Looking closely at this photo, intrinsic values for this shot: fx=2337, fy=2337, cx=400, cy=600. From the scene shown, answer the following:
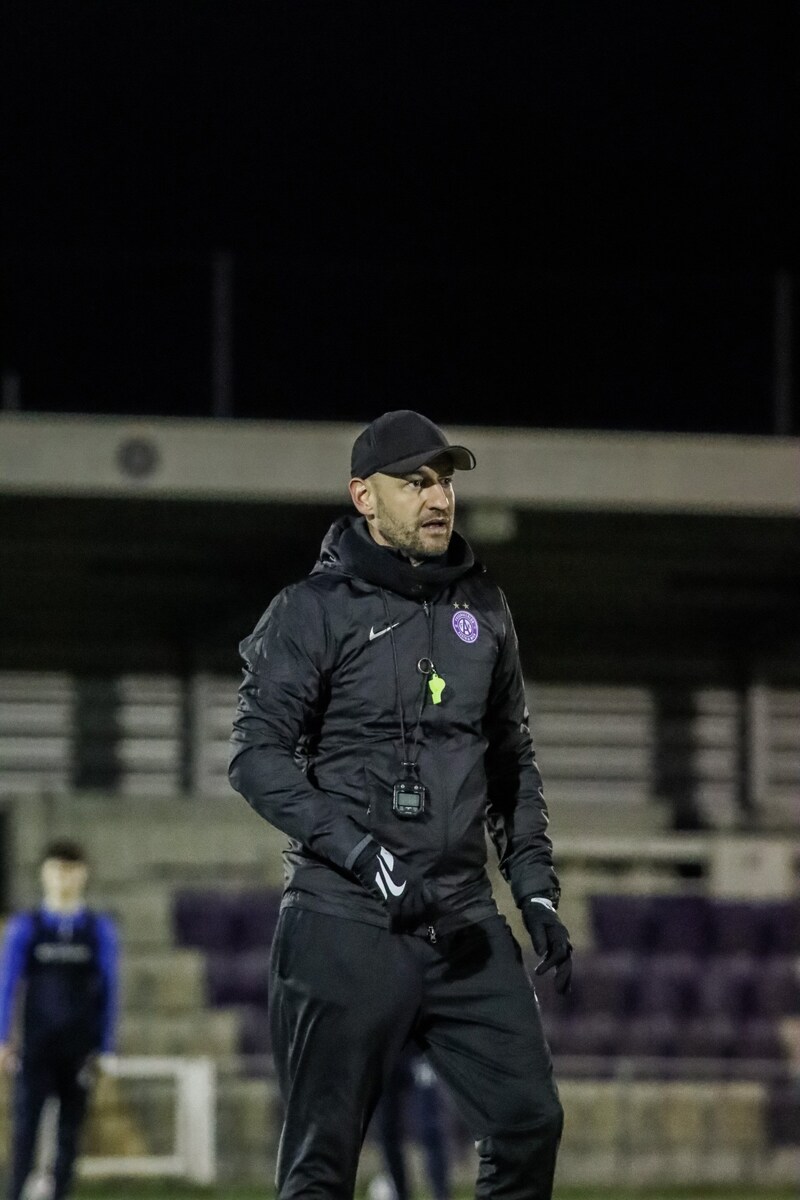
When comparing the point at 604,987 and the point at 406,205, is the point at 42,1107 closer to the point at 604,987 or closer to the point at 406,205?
the point at 604,987

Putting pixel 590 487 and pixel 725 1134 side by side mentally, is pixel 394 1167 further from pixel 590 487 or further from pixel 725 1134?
pixel 590 487

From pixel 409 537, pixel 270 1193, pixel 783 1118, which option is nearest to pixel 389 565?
Answer: pixel 409 537

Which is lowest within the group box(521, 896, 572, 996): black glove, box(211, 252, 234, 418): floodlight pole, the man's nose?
box(521, 896, 572, 996): black glove

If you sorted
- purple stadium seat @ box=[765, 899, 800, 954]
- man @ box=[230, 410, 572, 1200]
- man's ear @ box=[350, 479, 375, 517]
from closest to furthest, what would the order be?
man @ box=[230, 410, 572, 1200] < man's ear @ box=[350, 479, 375, 517] < purple stadium seat @ box=[765, 899, 800, 954]

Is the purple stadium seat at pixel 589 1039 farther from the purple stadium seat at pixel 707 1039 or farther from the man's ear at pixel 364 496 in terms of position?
the man's ear at pixel 364 496

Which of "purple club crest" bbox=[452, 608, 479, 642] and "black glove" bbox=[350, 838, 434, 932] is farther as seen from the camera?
"purple club crest" bbox=[452, 608, 479, 642]

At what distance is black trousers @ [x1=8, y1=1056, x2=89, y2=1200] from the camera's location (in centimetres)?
895

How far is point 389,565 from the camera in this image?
4.62m

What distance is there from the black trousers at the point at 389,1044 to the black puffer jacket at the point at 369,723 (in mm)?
81

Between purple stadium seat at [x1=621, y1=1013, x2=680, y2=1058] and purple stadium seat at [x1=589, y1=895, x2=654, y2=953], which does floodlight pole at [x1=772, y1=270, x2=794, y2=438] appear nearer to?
purple stadium seat at [x1=589, y1=895, x2=654, y2=953]

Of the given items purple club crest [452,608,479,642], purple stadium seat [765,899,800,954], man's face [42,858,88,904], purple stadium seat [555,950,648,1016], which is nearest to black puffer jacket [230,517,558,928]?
purple club crest [452,608,479,642]

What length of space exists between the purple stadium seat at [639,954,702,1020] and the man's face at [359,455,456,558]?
9.40 m

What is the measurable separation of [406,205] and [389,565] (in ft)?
43.7

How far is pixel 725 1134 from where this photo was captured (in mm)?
11836
